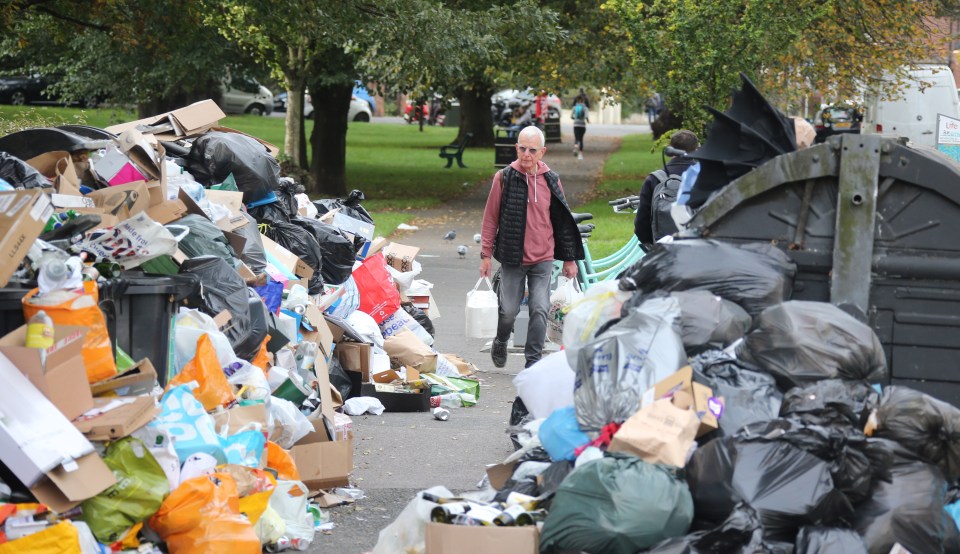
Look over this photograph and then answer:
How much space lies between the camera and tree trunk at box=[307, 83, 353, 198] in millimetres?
22250

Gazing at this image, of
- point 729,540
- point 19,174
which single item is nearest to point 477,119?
point 19,174

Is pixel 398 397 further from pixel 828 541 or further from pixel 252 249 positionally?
pixel 828 541

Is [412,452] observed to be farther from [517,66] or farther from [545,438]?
[517,66]

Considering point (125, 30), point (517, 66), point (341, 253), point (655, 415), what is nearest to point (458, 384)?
point (341, 253)

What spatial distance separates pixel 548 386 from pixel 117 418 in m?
1.67

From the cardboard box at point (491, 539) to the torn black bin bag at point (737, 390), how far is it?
78 cm

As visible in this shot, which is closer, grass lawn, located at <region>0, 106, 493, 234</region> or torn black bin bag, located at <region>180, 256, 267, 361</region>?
torn black bin bag, located at <region>180, 256, 267, 361</region>

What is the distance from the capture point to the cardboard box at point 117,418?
452 cm

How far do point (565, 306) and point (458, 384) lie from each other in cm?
131

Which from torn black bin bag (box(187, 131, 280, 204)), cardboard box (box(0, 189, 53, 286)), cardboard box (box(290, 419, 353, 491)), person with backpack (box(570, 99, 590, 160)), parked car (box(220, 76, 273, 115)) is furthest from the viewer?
parked car (box(220, 76, 273, 115))

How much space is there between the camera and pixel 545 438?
15.3 ft

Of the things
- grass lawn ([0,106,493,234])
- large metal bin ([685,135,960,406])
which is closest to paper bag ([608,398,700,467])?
large metal bin ([685,135,960,406])

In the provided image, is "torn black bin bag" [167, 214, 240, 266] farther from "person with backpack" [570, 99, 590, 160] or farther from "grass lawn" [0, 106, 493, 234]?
"person with backpack" [570, 99, 590, 160]

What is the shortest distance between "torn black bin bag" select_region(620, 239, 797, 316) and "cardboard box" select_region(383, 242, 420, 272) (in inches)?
193
